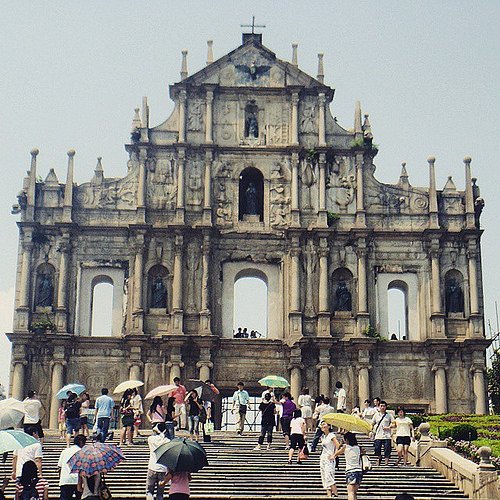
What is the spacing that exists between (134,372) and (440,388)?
12243mm

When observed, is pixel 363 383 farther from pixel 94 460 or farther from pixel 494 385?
pixel 94 460

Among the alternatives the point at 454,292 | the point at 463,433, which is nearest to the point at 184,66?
the point at 454,292

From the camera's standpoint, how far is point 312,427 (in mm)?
36656

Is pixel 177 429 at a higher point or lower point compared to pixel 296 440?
higher

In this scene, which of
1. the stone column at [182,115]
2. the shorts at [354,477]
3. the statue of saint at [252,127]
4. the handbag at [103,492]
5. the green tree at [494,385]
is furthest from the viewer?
the green tree at [494,385]

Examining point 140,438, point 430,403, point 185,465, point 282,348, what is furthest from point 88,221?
point 185,465

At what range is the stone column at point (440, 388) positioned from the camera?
135 ft

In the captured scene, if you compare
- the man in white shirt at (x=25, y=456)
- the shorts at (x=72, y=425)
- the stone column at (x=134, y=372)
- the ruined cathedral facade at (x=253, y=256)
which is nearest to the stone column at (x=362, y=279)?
the ruined cathedral facade at (x=253, y=256)

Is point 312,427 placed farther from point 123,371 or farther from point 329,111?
point 329,111

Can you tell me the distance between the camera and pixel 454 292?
4294 cm

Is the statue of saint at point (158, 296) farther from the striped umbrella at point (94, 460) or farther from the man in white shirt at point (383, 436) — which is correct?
the striped umbrella at point (94, 460)

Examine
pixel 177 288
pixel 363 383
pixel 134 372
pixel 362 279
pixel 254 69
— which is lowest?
pixel 363 383

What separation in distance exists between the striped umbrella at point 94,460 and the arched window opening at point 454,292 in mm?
26323

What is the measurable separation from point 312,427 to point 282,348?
5.86 metres
